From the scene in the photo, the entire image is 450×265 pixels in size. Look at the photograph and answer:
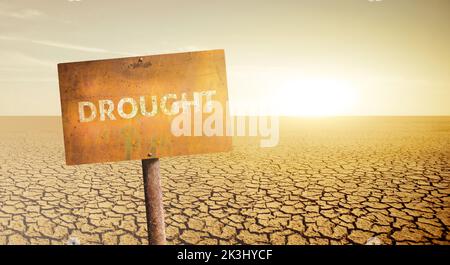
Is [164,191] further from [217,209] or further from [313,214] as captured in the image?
[313,214]

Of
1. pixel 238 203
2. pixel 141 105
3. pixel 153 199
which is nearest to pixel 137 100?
pixel 141 105

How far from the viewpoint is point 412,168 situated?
5309mm

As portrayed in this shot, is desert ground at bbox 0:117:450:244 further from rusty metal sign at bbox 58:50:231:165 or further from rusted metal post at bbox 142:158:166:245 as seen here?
rusty metal sign at bbox 58:50:231:165

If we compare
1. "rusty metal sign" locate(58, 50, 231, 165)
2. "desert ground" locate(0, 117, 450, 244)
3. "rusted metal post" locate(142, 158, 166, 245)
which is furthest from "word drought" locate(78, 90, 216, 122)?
"desert ground" locate(0, 117, 450, 244)

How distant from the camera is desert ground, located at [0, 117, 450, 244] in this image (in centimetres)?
260

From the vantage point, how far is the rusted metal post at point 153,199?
1319mm

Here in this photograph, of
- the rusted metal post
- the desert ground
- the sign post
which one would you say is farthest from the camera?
the desert ground

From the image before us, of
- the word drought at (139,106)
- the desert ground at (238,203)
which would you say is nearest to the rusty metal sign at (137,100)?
the word drought at (139,106)

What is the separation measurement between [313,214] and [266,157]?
3.71 meters

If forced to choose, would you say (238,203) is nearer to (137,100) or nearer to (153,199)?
(153,199)

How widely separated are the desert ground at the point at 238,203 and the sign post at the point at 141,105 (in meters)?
0.94

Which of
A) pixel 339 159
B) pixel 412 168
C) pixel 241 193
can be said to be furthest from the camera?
pixel 339 159

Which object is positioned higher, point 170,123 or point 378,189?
point 170,123
